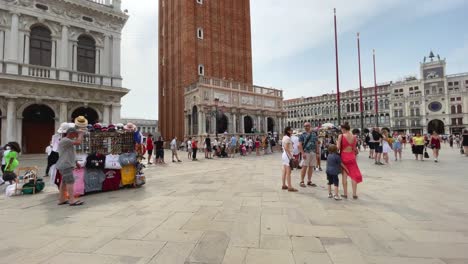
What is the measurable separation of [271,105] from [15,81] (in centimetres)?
2736

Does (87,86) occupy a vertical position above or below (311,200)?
above

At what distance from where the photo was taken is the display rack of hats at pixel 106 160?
21.4ft

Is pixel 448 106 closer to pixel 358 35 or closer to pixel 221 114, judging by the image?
pixel 358 35

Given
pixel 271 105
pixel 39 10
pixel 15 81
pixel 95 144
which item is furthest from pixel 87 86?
pixel 271 105

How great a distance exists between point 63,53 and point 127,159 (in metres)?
15.8

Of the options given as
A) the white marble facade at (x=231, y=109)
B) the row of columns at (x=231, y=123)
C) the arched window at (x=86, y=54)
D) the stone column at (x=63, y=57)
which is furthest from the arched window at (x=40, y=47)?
the row of columns at (x=231, y=123)

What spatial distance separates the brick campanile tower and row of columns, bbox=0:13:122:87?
11.4 metres

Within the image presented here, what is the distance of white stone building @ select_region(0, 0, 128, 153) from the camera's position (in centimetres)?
1579

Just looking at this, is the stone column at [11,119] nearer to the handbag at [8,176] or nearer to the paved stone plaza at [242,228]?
the handbag at [8,176]

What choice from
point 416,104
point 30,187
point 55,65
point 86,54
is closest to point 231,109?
point 86,54

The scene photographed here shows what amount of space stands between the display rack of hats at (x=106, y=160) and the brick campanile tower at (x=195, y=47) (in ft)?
79.7

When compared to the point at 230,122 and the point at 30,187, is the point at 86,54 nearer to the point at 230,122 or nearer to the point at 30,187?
the point at 230,122

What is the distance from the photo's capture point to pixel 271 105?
33812 millimetres

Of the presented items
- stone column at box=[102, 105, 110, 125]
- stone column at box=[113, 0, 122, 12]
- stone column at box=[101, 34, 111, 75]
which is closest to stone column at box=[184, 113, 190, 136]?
stone column at box=[102, 105, 110, 125]
